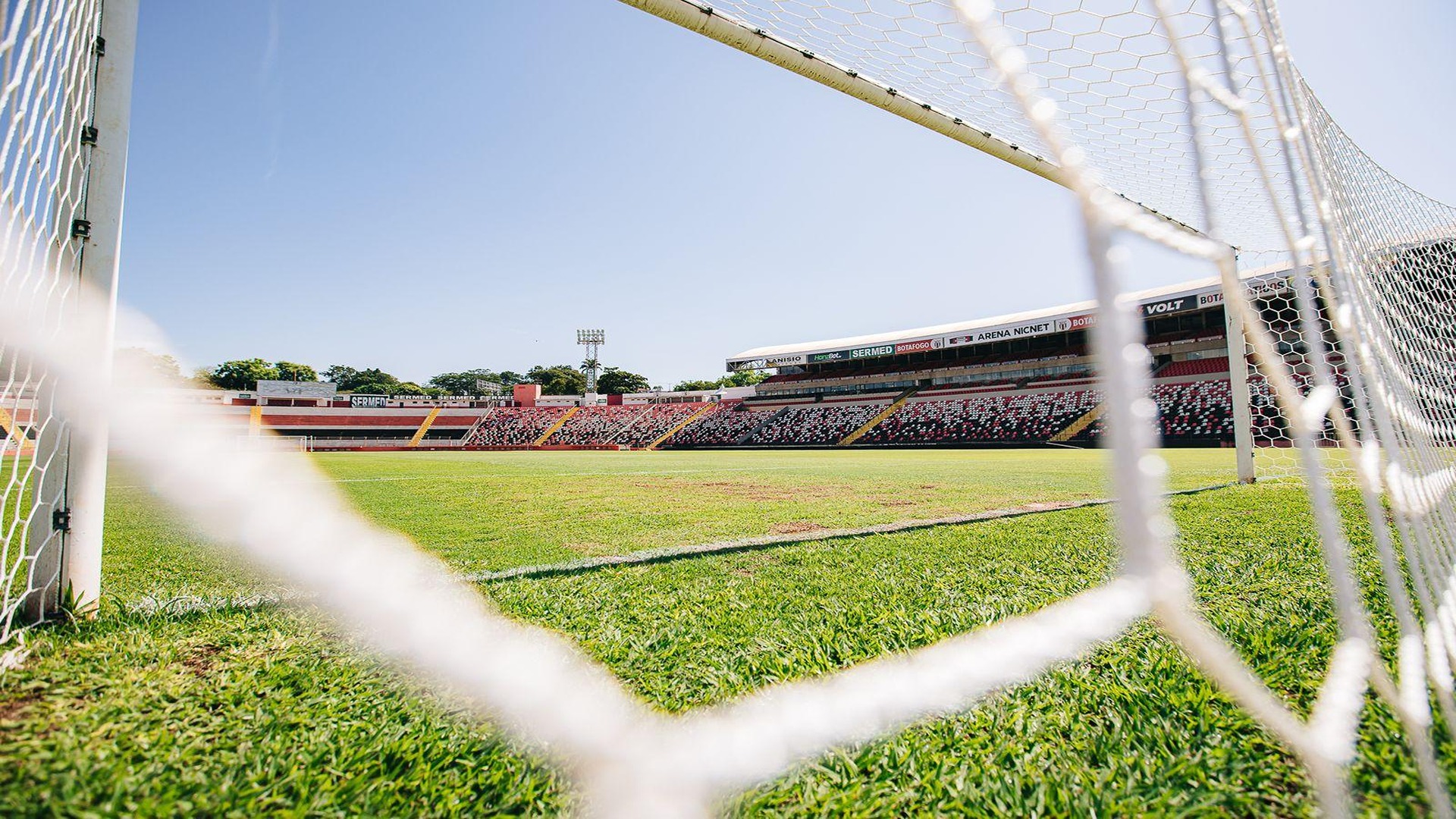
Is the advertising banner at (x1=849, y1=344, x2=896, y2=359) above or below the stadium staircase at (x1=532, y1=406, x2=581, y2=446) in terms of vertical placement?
above

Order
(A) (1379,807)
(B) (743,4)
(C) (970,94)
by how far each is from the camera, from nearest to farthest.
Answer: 1. (A) (1379,807)
2. (B) (743,4)
3. (C) (970,94)

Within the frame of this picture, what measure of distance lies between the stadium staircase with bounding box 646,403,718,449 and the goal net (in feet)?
121

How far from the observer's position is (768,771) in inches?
39.7

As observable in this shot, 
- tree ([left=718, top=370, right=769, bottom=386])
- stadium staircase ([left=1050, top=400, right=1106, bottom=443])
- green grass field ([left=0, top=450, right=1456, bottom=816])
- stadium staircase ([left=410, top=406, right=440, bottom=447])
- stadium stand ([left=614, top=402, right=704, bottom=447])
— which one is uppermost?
tree ([left=718, top=370, right=769, bottom=386])

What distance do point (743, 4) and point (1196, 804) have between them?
2.92m

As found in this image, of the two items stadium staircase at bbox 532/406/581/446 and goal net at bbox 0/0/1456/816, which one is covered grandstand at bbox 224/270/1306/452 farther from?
goal net at bbox 0/0/1456/816

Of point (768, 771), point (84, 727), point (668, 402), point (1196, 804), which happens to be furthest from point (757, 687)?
point (668, 402)

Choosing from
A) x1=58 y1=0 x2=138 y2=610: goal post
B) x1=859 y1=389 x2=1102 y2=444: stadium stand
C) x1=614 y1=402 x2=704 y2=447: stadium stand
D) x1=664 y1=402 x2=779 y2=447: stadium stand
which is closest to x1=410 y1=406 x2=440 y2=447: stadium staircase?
x1=614 y1=402 x2=704 y2=447: stadium stand

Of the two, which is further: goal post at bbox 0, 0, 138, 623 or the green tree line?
the green tree line

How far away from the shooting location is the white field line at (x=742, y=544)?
258 cm

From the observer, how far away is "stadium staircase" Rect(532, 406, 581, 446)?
146 ft

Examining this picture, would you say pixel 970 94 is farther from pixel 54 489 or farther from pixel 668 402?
pixel 668 402

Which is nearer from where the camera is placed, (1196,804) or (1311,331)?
(1196,804)

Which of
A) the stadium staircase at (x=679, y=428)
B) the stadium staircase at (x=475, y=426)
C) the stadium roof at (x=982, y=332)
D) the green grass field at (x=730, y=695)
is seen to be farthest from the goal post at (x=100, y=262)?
the stadium staircase at (x=475, y=426)
